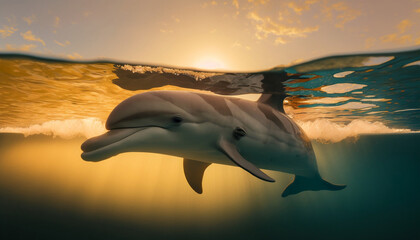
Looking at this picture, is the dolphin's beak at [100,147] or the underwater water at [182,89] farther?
the underwater water at [182,89]

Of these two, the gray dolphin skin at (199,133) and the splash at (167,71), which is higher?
the splash at (167,71)

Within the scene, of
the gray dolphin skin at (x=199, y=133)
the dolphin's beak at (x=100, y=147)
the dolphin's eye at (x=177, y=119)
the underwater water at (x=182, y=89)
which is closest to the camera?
the dolphin's beak at (x=100, y=147)

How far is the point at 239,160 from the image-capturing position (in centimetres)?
281

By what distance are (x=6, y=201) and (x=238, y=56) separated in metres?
27.8

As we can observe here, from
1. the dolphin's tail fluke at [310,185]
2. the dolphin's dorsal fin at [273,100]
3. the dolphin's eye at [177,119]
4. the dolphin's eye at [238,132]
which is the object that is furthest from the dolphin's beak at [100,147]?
the dolphin's tail fluke at [310,185]

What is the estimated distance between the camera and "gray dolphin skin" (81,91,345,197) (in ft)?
8.35

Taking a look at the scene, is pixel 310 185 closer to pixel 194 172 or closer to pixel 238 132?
pixel 194 172

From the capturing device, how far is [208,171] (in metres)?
55.5

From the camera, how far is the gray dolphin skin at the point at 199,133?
254cm

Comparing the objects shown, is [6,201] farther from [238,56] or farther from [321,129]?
[321,129]

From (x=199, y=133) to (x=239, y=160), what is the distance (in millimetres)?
677

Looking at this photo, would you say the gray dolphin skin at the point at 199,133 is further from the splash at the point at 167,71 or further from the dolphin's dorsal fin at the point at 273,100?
the splash at the point at 167,71

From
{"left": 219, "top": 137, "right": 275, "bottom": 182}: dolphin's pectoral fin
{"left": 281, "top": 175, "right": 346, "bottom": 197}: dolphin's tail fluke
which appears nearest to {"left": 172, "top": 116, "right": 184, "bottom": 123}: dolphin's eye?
{"left": 219, "top": 137, "right": 275, "bottom": 182}: dolphin's pectoral fin

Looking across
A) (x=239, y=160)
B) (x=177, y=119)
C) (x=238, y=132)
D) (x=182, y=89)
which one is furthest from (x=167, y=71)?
(x=239, y=160)
